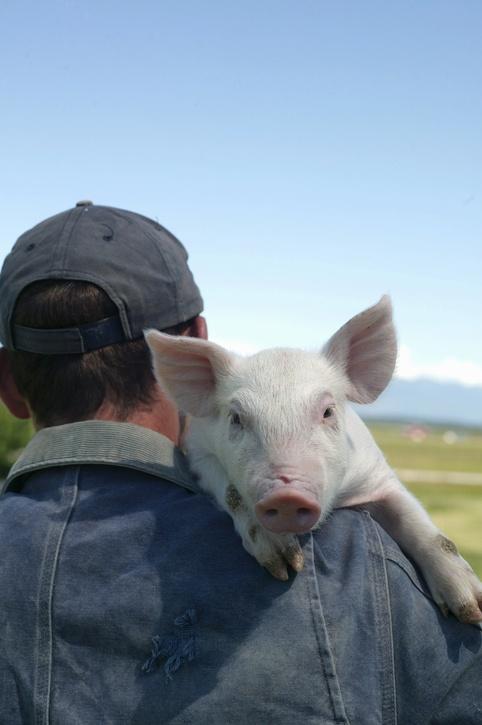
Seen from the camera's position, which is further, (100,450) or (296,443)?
(296,443)

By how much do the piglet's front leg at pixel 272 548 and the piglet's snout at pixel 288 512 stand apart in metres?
0.02

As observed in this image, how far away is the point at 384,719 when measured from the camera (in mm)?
2104

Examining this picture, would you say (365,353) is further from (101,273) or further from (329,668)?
(329,668)

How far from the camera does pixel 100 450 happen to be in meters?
2.32

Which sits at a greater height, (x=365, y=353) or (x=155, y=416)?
(x=365, y=353)

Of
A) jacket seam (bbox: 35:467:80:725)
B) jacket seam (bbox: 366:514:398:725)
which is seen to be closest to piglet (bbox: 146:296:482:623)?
jacket seam (bbox: 366:514:398:725)

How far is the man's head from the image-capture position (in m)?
2.50

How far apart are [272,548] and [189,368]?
95 centimetres

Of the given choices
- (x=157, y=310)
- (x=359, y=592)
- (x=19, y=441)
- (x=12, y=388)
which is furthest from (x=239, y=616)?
(x=19, y=441)

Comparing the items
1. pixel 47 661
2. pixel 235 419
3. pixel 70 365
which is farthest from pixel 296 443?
pixel 47 661

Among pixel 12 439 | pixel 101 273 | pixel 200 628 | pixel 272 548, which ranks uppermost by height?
pixel 101 273

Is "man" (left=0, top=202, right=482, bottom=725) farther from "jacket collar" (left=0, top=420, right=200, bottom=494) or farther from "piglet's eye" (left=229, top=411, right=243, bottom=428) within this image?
"piglet's eye" (left=229, top=411, right=243, bottom=428)

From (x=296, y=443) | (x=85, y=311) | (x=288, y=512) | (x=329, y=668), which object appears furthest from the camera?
(x=296, y=443)

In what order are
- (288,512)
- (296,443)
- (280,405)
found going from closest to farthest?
(288,512) < (296,443) < (280,405)
